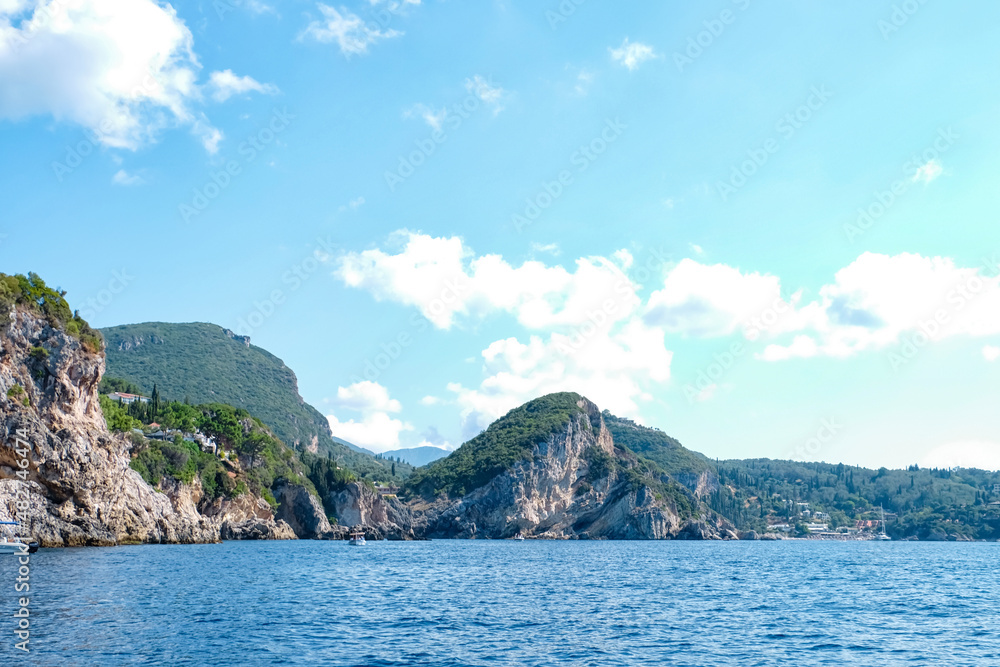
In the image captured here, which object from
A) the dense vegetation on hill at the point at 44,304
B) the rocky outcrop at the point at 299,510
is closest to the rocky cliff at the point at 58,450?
the dense vegetation on hill at the point at 44,304

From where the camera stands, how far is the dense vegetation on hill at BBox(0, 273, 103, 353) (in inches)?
2832

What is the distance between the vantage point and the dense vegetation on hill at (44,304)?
2832 inches

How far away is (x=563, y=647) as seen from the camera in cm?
2916

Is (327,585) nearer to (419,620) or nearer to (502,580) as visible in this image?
(502,580)

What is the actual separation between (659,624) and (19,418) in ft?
197

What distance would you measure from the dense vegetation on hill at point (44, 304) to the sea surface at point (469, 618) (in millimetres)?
27140

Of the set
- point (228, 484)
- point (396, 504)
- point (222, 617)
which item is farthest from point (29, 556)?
point (396, 504)

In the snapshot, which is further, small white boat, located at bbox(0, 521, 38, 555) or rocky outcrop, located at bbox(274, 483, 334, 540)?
rocky outcrop, located at bbox(274, 483, 334, 540)

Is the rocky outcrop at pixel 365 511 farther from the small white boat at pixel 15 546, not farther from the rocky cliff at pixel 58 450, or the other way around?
the small white boat at pixel 15 546

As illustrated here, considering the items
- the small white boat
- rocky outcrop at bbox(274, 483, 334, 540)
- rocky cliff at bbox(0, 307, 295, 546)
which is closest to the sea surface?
the small white boat

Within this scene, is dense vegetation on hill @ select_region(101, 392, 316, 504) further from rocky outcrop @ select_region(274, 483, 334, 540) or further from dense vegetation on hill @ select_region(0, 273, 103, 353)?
dense vegetation on hill @ select_region(0, 273, 103, 353)

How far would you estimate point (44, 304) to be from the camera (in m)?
77.7

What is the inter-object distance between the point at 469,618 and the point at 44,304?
64656 mm

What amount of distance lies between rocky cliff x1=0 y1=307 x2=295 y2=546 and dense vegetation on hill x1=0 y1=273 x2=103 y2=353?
0.70m
